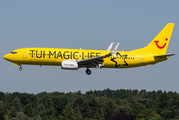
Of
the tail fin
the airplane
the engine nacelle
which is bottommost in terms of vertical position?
the engine nacelle

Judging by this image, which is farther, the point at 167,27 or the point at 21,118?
the point at 21,118

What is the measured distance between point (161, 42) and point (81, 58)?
1931 cm

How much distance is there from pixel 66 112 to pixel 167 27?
424 feet

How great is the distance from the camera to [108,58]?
7225 centimetres

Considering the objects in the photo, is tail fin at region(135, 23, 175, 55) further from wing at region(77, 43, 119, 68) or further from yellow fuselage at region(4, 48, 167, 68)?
wing at region(77, 43, 119, 68)

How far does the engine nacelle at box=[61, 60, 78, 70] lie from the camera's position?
6906 cm

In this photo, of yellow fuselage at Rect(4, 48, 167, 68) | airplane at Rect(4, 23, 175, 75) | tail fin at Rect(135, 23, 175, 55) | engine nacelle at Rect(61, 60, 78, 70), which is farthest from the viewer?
tail fin at Rect(135, 23, 175, 55)

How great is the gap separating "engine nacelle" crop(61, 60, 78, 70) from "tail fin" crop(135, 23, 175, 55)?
16.6 meters

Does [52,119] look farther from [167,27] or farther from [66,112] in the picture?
[167,27]

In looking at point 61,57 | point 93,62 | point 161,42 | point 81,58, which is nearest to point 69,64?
point 61,57

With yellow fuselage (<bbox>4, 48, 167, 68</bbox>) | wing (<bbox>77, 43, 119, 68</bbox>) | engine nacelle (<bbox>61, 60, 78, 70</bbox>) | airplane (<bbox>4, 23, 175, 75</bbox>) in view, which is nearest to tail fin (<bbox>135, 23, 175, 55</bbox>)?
airplane (<bbox>4, 23, 175, 75</bbox>)

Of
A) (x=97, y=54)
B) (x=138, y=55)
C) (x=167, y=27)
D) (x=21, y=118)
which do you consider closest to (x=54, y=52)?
(x=97, y=54)

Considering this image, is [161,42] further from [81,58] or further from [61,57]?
[61,57]

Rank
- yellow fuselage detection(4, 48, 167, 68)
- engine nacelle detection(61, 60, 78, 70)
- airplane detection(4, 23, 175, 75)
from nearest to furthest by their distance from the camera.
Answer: engine nacelle detection(61, 60, 78, 70), airplane detection(4, 23, 175, 75), yellow fuselage detection(4, 48, 167, 68)
